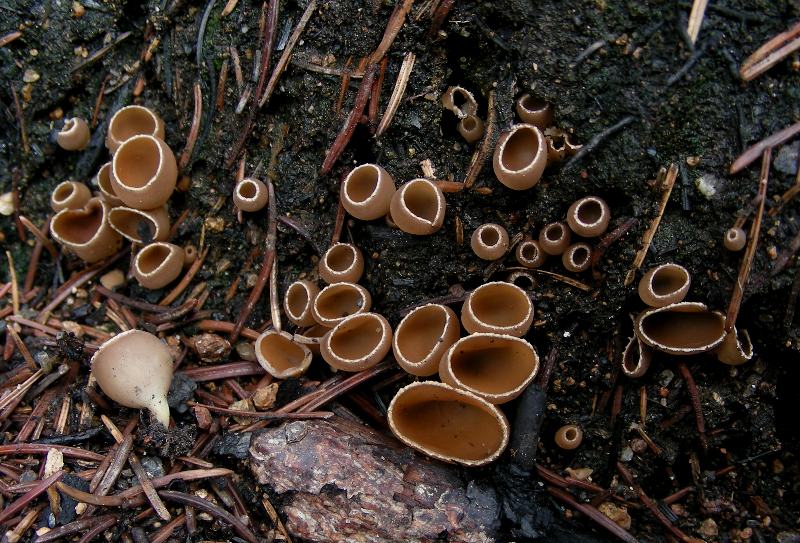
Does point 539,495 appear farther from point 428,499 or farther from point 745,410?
point 745,410

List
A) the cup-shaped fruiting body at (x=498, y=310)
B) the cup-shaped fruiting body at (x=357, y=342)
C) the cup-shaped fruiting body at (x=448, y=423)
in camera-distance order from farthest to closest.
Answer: the cup-shaped fruiting body at (x=357, y=342) → the cup-shaped fruiting body at (x=498, y=310) → the cup-shaped fruiting body at (x=448, y=423)

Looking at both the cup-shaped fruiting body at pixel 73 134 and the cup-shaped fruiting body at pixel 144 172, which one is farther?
the cup-shaped fruiting body at pixel 73 134

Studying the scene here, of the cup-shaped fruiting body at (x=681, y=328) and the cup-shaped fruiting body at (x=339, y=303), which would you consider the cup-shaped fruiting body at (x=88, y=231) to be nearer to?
the cup-shaped fruiting body at (x=339, y=303)

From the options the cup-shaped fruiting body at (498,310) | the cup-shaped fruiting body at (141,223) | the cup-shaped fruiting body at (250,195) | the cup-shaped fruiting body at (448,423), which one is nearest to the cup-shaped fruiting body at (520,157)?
the cup-shaped fruiting body at (498,310)

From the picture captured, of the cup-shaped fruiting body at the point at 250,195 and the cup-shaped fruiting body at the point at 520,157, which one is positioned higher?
the cup-shaped fruiting body at the point at 520,157

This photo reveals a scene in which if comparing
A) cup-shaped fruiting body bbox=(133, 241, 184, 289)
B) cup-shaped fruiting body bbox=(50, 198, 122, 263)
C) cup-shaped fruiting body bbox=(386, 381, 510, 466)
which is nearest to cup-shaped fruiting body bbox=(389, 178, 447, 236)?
cup-shaped fruiting body bbox=(386, 381, 510, 466)

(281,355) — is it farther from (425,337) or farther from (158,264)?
(158,264)

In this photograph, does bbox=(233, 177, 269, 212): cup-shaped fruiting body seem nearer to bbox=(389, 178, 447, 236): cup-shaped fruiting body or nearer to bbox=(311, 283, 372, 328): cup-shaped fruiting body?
bbox=(311, 283, 372, 328): cup-shaped fruiting body

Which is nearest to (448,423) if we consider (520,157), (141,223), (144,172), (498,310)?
(498,310)
